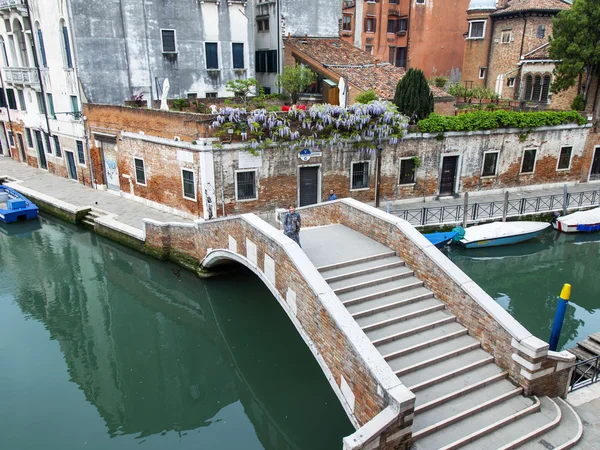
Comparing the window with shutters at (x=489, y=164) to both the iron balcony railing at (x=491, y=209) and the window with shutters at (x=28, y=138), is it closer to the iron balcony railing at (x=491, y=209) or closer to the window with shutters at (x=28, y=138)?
the iron balcony railing at (x=491, y=209)

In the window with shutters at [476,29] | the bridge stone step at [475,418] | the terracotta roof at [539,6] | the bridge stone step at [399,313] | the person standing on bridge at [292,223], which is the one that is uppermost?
the terracotta roof at [539,6]

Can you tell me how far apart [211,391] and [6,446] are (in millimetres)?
3403

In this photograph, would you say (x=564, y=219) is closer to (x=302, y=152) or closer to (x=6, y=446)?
(x=302, y=152)

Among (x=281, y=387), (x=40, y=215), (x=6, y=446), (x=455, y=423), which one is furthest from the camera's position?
(x=40, y=215)

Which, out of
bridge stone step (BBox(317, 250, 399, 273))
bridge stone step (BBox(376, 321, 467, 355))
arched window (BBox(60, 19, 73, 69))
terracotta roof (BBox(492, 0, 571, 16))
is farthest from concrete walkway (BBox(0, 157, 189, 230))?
terracotta roof (BBox(492, 0, 571, 16))

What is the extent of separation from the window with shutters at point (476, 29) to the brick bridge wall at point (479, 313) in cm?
2314

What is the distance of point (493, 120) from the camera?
57.8 feet

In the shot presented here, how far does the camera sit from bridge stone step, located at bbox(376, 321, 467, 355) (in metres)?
7.42

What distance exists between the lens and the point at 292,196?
1606cm

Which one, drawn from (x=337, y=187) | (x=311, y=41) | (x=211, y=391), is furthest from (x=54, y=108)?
(x=211, y=391)

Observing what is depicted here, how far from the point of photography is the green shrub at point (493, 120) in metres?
17.0

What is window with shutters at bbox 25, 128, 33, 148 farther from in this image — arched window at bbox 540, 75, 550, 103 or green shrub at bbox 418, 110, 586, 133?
arched window at bbox 540, 75, 550, 103

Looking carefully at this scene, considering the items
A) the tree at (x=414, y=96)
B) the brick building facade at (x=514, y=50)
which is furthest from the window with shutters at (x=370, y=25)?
the tree at (x=414, y=96)

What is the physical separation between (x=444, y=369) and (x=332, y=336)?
1.79 meters
